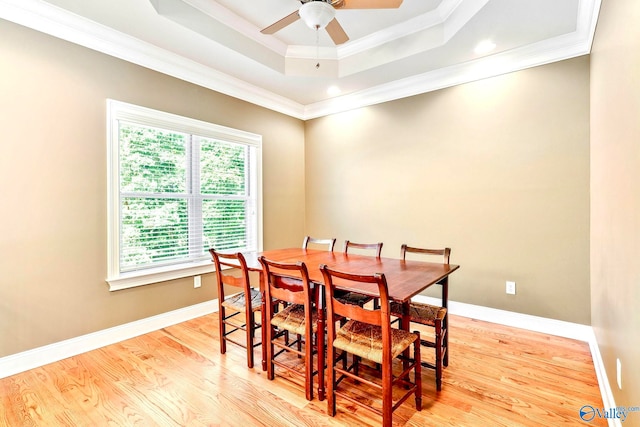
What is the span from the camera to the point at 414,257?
3.74 m

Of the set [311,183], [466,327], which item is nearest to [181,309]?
[311,183]

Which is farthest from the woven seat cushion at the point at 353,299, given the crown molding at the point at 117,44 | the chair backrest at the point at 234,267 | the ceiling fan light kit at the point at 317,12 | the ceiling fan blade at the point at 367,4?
the crown molding at the point at 117,44

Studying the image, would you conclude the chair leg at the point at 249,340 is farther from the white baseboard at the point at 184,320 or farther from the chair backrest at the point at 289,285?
the white baseboard at the point at 184,320

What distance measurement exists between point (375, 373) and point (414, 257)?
5.91 feet

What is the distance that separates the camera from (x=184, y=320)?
3.30m

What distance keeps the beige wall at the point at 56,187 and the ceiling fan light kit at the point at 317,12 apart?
1.77 meters

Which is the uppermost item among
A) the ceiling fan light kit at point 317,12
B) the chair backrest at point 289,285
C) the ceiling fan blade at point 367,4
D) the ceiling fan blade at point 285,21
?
the ceiling fan blade at point 367,4

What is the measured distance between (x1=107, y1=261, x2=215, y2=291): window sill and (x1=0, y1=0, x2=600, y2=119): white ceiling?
6.59 ft

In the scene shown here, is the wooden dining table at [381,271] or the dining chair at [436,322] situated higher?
the wooden dining table at [381,271]

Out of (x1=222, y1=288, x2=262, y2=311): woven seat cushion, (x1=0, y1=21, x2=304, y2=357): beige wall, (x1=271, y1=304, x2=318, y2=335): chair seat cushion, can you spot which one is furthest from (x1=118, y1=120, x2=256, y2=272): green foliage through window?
(x1=271, y1=304, x2=318, y2=335): chair seat cushion

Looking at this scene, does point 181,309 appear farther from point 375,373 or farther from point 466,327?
point 466,327

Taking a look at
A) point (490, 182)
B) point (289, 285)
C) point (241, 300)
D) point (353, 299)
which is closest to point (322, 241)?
point (353, 299)

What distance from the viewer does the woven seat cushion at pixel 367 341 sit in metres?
1.67

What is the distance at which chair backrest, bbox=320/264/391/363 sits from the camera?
5.14ft
